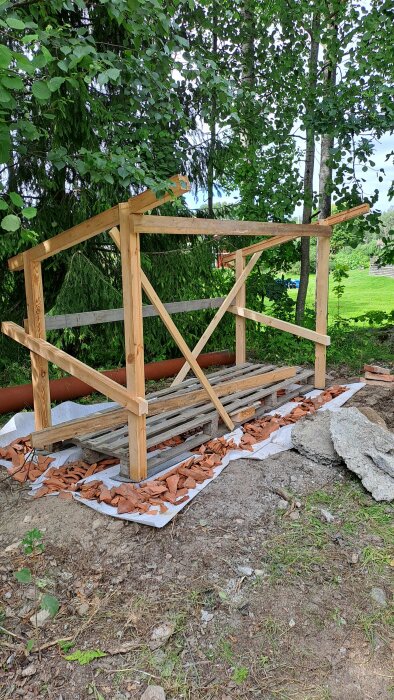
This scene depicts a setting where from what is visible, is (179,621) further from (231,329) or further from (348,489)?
(231,329)

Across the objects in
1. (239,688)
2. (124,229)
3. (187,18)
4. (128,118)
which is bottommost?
(239,688)

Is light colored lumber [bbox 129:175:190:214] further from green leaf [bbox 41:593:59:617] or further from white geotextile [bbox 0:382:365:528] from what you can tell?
green leaf [bbox 41:593:59:617]

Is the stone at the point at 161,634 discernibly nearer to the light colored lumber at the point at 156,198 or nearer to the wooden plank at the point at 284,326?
the light colored lumber at the point at 156,198

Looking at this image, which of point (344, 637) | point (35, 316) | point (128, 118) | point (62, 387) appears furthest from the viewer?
point (62, 387)

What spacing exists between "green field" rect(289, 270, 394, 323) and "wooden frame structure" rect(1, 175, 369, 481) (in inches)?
205

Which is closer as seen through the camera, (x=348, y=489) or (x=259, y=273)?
(x=348, y=489)

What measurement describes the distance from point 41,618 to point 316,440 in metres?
2.39

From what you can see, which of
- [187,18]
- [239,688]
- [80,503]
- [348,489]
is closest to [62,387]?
[80,503]

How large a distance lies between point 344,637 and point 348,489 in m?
1.32

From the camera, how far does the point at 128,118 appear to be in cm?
464

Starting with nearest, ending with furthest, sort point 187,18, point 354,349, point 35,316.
Answer: point 35,316 → point 187,18 → point 354,349

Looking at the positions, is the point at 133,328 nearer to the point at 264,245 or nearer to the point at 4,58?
the point at 4,58

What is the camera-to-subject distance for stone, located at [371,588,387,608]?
2438 mm

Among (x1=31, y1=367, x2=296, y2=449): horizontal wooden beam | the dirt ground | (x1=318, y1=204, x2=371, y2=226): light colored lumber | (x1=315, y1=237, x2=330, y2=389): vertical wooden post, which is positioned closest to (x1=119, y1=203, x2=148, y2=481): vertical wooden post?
the dirt ground
